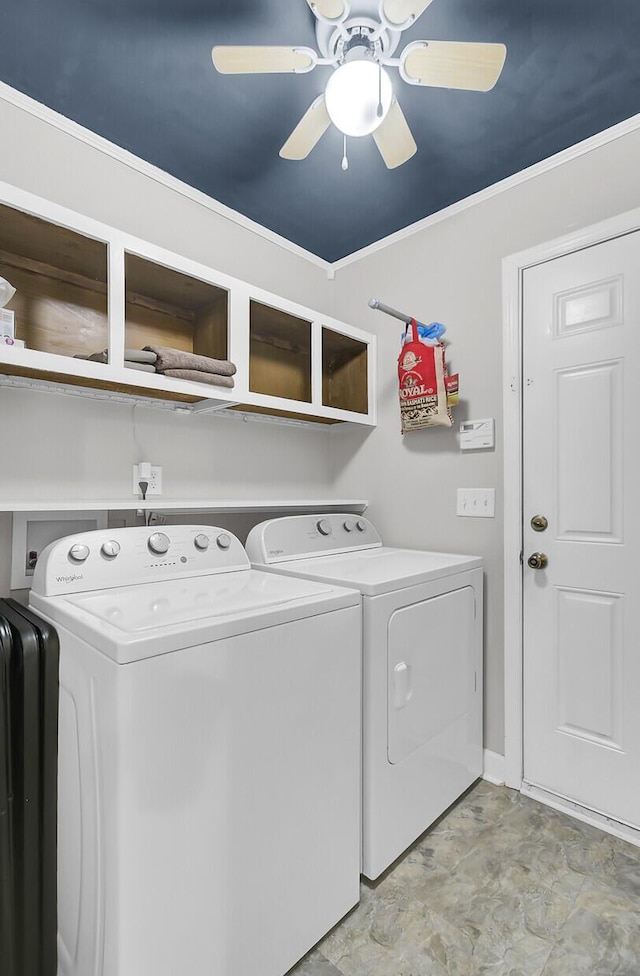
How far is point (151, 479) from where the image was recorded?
198 cm

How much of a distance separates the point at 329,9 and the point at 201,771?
6.36 feet

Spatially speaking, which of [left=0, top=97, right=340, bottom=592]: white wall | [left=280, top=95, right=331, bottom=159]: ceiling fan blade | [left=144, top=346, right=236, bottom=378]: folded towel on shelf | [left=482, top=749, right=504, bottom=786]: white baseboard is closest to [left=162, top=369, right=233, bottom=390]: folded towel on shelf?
[left=144, top=346, right=236, bottom=378]: folded towel on shelf

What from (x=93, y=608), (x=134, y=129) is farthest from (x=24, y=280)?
(x=93, y=608)

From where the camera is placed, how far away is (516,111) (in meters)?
1.76

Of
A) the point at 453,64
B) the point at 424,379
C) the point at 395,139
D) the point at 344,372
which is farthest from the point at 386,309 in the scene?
the point at 453,64

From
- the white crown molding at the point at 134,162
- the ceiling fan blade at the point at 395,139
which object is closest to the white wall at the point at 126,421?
the white crown molding at the point at 134,162

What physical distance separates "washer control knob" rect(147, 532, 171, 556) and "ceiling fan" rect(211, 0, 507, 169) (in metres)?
1.43

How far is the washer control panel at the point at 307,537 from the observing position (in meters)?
1.99

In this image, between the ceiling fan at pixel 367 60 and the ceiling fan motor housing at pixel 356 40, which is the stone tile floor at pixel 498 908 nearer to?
the ceiling fan at pixel 367 60

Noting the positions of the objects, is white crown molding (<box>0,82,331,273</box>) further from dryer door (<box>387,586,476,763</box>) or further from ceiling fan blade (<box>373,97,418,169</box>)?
dryer door (<box>387,586,476,763</box>)

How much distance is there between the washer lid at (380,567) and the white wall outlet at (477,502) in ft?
0.63

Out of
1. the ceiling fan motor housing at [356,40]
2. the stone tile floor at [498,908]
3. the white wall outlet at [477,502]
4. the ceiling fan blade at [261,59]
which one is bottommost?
the stone tile floor at [498,908]

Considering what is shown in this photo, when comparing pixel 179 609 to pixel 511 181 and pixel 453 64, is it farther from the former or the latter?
pixel 511 181

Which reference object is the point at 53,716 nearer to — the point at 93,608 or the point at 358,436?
the point at 93,608
